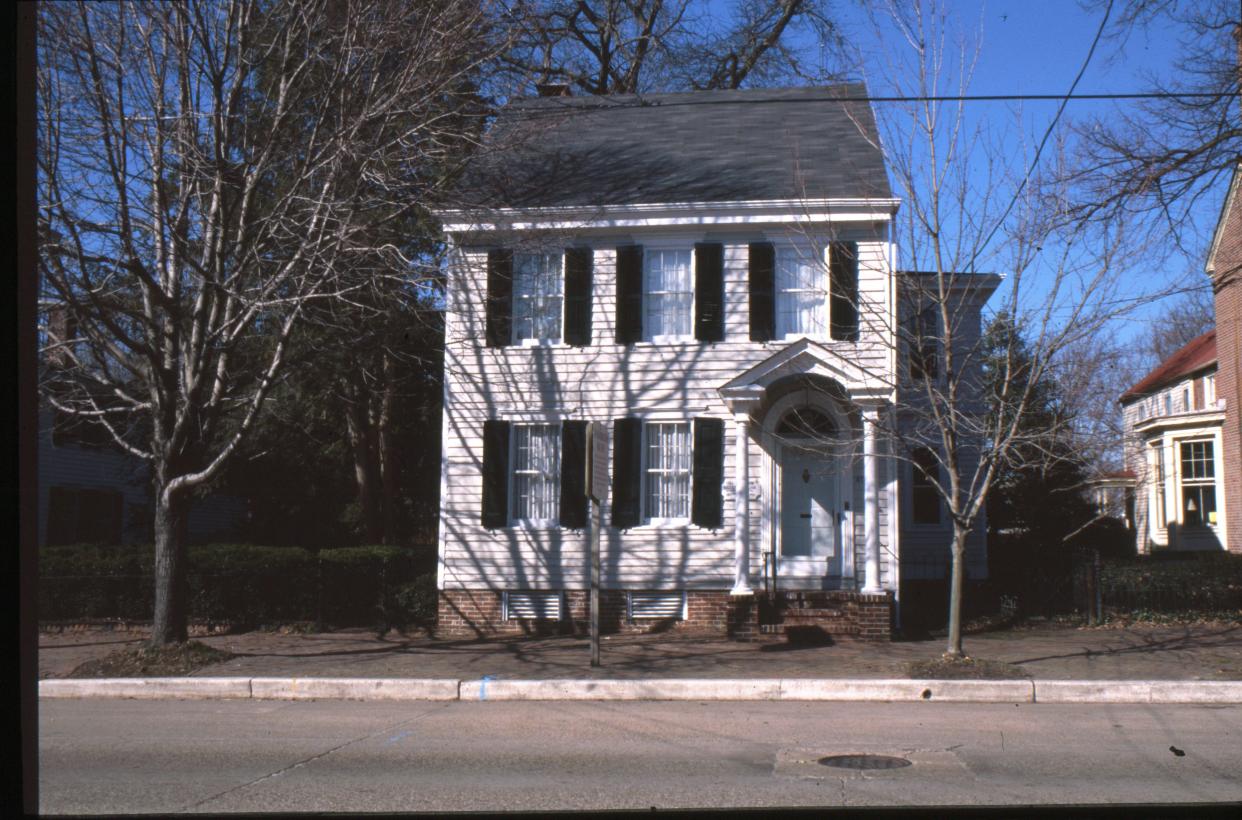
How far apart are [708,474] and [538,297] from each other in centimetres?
405

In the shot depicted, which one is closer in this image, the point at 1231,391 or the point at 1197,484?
the point at 1231,391

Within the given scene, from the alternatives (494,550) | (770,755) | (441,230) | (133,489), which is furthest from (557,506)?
(133,489)

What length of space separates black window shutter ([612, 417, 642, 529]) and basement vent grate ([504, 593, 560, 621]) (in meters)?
1.65

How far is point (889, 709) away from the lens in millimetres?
10586

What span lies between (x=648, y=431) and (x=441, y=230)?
4673mm

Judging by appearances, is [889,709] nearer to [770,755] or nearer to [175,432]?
[770,755]

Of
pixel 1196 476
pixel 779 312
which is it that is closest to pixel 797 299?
pixel 779 312

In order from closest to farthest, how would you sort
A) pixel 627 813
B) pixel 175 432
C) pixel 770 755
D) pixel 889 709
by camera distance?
pixel 627 813 → pixel 770 755 → pixel 889 709 → pixel 175 432

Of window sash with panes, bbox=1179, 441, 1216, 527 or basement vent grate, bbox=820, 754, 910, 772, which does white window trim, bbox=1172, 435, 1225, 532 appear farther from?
basement vent grate, bbox=820, 754, 910, 772

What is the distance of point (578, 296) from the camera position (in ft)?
60.0

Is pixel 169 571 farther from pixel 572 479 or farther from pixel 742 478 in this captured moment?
pixel 742 478

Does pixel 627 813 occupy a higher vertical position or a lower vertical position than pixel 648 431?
lower

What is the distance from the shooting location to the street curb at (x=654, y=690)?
10.9m

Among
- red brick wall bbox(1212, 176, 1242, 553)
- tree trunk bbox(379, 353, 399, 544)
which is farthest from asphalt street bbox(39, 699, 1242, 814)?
red brick wall bbox(1212, 176, 1242, 553)
